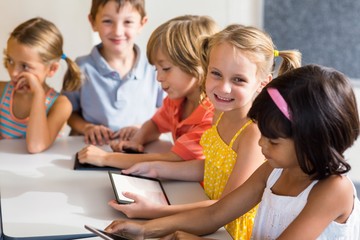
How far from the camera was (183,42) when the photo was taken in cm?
166

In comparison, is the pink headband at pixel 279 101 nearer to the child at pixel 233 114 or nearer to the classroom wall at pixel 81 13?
the child at pixel 233 114

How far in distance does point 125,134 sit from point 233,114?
22.1 inches

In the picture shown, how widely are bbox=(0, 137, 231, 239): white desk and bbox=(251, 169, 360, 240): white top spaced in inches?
3.1

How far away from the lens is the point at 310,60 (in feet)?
9.90

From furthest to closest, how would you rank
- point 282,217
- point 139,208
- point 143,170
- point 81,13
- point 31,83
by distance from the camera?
point 81,13 → point 31,83 → point 143,170 → point 139,208 → point 282,217

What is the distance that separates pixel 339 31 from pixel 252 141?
1.82 meters

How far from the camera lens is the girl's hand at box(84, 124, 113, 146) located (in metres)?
1.87

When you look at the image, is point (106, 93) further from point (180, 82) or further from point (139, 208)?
point (139, 208)

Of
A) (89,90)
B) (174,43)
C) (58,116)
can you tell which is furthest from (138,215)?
(89,90)

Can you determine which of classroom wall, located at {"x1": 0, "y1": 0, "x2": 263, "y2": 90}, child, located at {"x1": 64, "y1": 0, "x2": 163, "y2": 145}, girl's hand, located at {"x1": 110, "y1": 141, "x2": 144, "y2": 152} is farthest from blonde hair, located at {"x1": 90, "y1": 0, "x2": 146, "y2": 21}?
classroom wall, located at {"x1": 0, "y1": 0, "x2": 263, "y2": 90}

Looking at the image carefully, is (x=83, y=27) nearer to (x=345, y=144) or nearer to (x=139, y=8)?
(x=139, y=8)

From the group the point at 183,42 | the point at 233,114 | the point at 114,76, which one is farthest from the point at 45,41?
the point at 233,114

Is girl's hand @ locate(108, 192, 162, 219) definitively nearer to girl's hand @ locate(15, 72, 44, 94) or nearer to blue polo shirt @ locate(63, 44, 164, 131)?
girl's hand @ locate(15, 72, 44, 94)

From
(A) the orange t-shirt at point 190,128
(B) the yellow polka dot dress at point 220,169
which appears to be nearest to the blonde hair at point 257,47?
(B) the yellow polka dot dress at point 220,169
